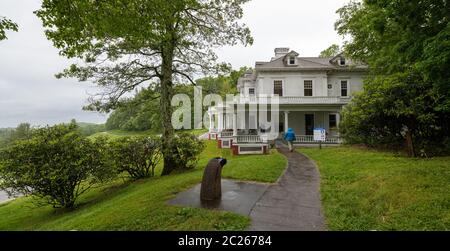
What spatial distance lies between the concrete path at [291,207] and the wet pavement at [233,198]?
0.20 metres

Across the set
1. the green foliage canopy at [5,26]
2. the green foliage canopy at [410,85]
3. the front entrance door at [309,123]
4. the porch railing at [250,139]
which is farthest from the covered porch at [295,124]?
the green foliage canopy at [5,26]

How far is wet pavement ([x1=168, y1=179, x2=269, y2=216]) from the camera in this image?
4.97m

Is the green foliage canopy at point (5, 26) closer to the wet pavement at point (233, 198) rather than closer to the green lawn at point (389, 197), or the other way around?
the wet pavement at point (233, 198)

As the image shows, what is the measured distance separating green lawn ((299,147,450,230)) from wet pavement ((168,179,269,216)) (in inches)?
68.7

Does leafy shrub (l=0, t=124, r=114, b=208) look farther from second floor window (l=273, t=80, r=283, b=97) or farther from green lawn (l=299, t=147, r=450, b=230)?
→ second floor window (l=273, t=80, r=283, b=97)

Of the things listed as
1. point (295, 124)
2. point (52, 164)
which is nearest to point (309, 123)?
point (295, 124)

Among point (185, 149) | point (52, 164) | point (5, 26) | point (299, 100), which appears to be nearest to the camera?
point (5, 26)

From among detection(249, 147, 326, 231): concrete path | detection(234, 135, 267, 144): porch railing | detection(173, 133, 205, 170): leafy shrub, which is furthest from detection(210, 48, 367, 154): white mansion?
detection(249, 147, 326, 231): concrete path

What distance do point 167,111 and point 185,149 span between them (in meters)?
2.16

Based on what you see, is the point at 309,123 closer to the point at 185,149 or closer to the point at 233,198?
the point at 185,149

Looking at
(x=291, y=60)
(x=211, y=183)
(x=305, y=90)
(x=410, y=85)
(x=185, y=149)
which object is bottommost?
(x=211, y=183)

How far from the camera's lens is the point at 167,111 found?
35.2 feet

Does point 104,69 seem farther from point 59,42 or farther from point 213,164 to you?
point 213,164
